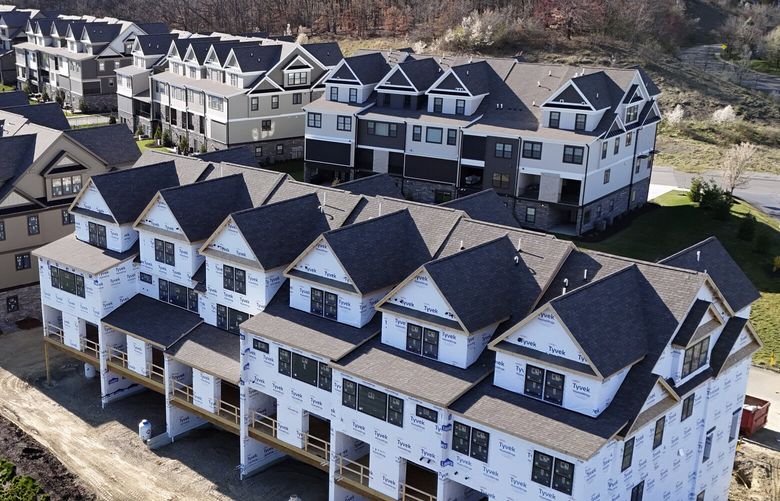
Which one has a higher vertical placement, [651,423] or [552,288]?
[552,288]

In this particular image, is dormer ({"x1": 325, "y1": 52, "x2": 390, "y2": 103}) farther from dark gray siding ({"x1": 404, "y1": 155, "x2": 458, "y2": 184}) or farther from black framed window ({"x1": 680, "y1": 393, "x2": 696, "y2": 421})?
black framed window ({"x1": 680, "y1": 393, "x2": 696, "y2": 421})

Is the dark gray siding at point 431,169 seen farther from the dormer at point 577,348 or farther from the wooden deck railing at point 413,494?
Answer: the wooden deck railing at point 413,494

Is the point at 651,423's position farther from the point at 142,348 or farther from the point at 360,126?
the point at 360,126

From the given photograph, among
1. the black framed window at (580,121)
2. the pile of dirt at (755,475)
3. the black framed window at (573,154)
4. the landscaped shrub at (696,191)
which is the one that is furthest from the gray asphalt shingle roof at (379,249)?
the landscaped shrub at (696,191)

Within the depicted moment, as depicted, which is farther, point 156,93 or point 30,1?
point 30,1

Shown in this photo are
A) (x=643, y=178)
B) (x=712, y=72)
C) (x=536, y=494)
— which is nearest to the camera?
(x=536, y=494)

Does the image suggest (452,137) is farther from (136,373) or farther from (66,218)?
(136,373)

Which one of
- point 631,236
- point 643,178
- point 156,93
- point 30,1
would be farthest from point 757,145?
point 30,1

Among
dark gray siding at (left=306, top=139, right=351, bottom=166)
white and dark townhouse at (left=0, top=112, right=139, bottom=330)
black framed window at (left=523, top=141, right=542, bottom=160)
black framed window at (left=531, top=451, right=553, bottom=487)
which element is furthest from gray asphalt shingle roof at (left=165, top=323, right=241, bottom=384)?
dark gray siding at (left=306, top=139, right=351, bottom=166)

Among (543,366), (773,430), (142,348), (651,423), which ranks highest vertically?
A: (543,366)
